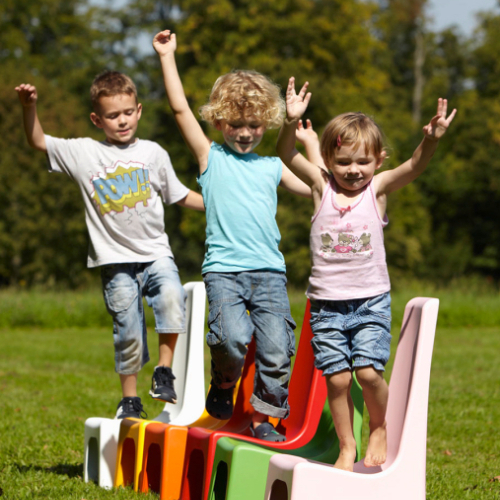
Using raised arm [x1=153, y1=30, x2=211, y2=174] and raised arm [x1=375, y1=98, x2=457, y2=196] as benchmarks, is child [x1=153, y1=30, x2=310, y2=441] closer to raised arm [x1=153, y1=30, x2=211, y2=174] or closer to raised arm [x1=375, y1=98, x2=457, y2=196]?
raised arm [x1=153, y1=30, x2=211, y2=174]

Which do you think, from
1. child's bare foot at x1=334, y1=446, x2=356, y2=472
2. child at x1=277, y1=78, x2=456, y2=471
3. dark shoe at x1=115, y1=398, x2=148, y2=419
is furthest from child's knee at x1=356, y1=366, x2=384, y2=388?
dark shoe at x1=115, y1=398, x2=148, y2=419

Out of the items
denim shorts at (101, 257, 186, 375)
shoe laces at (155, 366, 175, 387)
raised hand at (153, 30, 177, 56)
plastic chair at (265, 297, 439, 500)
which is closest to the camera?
Result: plastic chair at (265, 297, 439, 500)

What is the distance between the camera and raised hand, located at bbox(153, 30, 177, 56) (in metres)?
4.31

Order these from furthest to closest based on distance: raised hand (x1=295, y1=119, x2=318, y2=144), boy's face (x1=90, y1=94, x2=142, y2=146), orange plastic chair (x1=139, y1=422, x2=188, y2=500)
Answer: boy's face (x1=90, y1=94, x2=142, y2=146), raised hand (x1=295, y1=119, x2=318, y2=144), orange plastic chair (x1=139, y1=422, x2=188, y2=500)

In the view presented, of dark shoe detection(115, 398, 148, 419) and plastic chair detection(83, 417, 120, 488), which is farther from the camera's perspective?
dark shoe detection(115, 398, 148, 419)

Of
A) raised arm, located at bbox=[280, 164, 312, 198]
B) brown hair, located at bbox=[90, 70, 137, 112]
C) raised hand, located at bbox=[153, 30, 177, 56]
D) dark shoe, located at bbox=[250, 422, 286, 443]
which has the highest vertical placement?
raised hand, located at bbox=[153, 30, 177, 56]

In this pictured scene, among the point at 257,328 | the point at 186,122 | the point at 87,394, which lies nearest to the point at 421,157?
the point at 257,328

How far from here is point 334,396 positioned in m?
3.51

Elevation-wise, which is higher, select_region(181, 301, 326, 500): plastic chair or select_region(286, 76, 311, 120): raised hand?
select_region(286, 76, 311, 120): raised hand

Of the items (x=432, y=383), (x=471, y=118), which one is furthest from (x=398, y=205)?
(x=432, y=383)

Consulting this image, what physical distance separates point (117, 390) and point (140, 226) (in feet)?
14.1

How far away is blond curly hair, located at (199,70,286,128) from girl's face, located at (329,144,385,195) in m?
0.61

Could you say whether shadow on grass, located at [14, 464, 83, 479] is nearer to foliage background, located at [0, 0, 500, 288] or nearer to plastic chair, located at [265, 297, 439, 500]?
plastic chair, located at [265, 297, 439, 500]

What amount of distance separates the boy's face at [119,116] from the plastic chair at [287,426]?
5.27 ft
